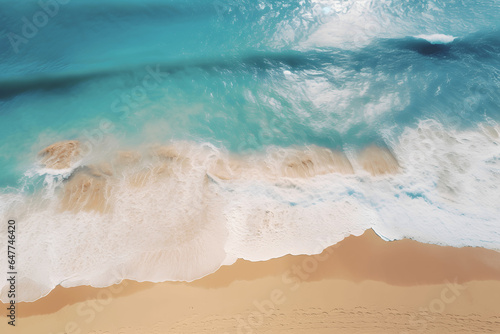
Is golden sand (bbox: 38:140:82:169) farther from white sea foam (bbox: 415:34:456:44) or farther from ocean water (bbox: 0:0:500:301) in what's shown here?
white sea foam (bbox: 415:34:456:44)

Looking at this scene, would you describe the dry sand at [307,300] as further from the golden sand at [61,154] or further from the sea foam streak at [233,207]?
the golden sand at [61,154]

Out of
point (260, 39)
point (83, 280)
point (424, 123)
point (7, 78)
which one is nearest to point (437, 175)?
point (424, 123)

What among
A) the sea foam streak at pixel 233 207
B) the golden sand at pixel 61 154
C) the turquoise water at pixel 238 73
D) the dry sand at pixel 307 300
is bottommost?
the dry sand at pixel 307 300

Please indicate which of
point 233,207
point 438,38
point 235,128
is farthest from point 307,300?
point 438,38

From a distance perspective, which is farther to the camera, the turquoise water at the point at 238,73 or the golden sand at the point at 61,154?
the turquoise water at the point at 238,73

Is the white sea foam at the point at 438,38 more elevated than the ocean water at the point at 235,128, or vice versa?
the white sea foam at the point at 438,38
